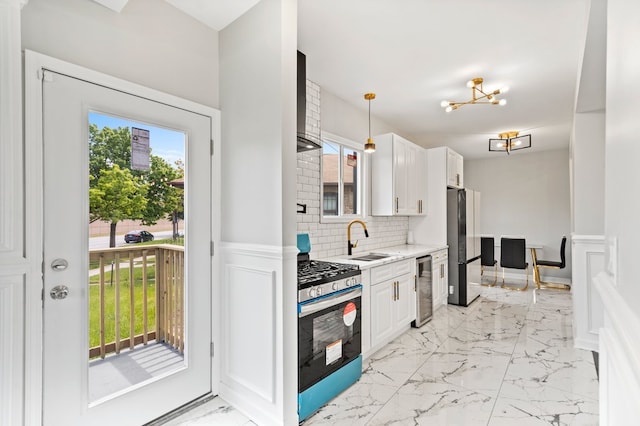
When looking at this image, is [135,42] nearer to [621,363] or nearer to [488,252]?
[621,363]

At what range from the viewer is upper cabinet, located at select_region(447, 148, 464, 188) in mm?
4879

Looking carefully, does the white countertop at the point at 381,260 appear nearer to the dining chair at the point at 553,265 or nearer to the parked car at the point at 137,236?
the parked car at the point at 137,236

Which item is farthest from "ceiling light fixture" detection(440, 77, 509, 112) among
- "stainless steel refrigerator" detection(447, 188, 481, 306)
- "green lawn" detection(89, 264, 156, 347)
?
"green lawn" detection(89, 264, 156, 347)

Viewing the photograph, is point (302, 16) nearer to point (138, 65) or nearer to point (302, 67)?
point (302, 67)

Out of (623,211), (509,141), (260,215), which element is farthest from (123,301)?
(509,141)

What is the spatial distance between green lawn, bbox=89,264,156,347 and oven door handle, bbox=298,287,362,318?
97 centimetres

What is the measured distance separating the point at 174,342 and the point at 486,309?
165 inches

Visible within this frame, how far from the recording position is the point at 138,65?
1992 mm

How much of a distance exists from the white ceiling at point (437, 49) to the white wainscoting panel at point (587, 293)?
1623 mm

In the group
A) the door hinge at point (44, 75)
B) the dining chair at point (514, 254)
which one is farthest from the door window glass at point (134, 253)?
the dining chair at point (514, 254)

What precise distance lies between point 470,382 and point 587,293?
1.66m

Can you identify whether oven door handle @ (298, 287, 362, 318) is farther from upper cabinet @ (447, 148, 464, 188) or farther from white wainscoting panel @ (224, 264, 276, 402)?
upper cabinet @ (447, 148, 464, 188)

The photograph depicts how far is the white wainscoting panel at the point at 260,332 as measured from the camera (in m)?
1.97

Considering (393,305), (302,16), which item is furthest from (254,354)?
(302,16)
